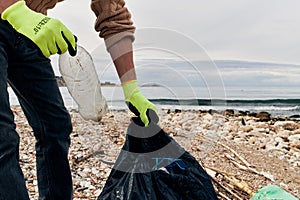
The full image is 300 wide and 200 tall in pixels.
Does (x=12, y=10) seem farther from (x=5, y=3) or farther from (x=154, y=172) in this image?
(x=154, y=172)

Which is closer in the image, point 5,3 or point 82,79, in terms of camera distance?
point 5,3

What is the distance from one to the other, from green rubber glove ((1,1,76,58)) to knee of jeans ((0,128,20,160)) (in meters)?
0.28

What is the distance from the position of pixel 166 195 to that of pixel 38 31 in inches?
31.0

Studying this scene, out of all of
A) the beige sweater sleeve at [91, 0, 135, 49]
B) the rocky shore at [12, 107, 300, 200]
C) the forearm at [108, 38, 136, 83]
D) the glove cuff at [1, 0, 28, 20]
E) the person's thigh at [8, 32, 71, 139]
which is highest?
the beige sweater sleeve at [91, 0, 135, 49]

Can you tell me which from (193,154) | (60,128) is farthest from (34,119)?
(193,154)

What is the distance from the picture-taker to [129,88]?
76.6 inches

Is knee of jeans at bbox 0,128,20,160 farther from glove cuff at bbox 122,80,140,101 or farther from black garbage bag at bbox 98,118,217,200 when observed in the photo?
glove cuff at bbox 122,80,140,101

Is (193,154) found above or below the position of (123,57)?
below

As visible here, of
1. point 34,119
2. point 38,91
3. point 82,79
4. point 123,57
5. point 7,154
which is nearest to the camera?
point 7,154

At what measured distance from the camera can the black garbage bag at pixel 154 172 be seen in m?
1.68

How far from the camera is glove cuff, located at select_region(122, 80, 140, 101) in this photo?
1942 mm

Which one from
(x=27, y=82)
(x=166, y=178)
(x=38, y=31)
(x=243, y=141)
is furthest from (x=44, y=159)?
(x=243, y=141)

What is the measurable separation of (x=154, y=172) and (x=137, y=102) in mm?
361

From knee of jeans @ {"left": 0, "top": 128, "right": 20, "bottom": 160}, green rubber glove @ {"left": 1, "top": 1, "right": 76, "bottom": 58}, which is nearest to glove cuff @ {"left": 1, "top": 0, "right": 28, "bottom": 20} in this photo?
green rubber glove @ {"left": 1, "top": 1, "right": 76, "bottom": 58}
